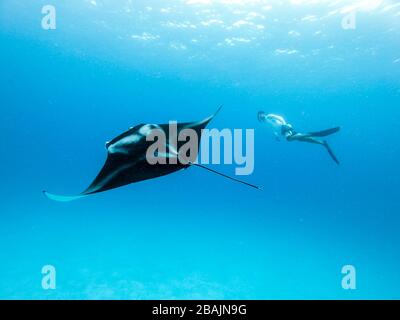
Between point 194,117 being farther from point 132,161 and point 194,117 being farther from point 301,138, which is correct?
point 132,161

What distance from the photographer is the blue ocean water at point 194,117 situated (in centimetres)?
1590

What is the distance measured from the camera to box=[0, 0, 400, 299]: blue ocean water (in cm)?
1590

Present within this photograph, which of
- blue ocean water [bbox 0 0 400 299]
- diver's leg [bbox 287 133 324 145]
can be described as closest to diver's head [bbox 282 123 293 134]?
diver's leg [bbox 287 133 324 145]

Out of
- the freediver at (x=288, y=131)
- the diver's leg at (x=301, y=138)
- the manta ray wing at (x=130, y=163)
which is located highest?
the freediver at (x=288, y=131)

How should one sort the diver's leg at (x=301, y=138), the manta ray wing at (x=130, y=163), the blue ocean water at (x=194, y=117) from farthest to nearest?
the blue ocean water at (x=194, y=117), the diver's leg at (x=301, y=138), the manta ray wing at (x=130, y=163)

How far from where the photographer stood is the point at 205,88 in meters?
33.1

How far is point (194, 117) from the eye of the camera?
49.8 meters

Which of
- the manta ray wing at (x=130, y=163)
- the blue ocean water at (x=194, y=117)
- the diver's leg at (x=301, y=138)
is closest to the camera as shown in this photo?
the manta ray wing at (x=130, y=163)

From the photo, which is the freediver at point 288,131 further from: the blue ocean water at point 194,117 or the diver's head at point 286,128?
the blue ocean water at point 194,117

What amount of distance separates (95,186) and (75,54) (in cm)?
2532

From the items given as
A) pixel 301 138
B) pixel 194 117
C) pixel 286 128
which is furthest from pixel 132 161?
pixel 194 117

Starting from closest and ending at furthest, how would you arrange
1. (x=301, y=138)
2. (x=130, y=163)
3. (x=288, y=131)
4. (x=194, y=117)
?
(x=130, y=163), (x=288, y=131), (x=301, y=138), (x=194, y=117)

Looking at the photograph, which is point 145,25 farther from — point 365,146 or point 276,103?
point 365,146

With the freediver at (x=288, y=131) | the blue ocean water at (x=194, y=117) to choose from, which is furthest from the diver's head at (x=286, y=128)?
the blue ocean water at (x=194, y=117)
